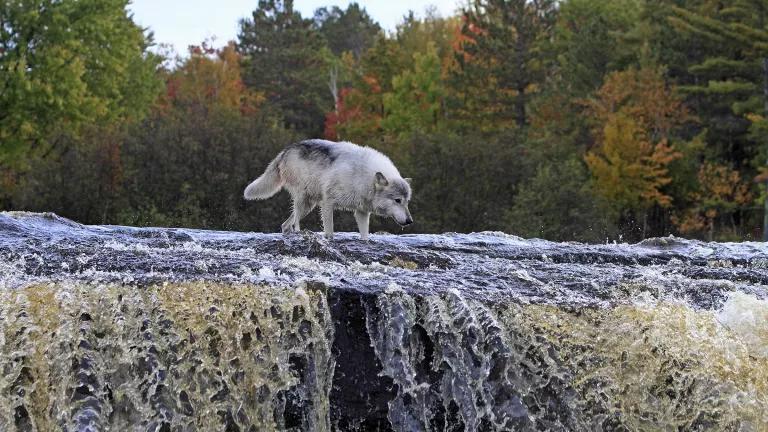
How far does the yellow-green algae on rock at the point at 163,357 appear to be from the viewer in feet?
22.7

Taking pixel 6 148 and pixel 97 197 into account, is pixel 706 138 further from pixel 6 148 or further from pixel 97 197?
pixel 6 148

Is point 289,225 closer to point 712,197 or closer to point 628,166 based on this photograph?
point 628,166

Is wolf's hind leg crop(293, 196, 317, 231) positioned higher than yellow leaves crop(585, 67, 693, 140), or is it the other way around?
yellow leaves crop(585, 67, 693, 140)

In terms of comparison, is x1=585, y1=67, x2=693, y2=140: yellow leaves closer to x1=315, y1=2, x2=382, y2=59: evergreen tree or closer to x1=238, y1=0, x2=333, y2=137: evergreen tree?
x1=238, y1=0, x2=333, y2=137: evergreen tree

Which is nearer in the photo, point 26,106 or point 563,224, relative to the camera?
point 563,224

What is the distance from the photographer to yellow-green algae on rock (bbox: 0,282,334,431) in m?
6.93

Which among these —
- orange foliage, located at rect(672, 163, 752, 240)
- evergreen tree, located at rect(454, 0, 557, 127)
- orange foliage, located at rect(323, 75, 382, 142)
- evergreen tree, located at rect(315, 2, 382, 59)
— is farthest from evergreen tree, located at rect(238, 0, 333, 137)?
orange foliage, located at rect(672, 163, 752, 240)

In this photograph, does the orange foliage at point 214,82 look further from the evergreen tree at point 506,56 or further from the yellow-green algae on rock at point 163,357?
the yellow-green algae on rock at point 163,357

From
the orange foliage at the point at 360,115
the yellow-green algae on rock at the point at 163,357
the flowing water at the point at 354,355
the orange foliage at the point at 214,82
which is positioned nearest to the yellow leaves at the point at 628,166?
the orange foliage at the point at 360,115

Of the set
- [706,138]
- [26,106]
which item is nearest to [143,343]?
[26,106]

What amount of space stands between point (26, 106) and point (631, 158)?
855 inches

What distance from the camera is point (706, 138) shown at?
4203 centimetres

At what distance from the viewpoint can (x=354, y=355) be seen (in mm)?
7781

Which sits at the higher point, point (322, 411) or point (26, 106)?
point (26, 106)
